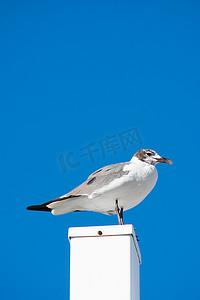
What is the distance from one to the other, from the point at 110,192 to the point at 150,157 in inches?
43.2

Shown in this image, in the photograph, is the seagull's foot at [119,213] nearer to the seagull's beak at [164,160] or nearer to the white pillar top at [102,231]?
the seagull's beak at [164,160]

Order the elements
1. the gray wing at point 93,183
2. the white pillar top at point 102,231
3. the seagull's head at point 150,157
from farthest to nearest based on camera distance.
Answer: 1. the seagull's head at point 150,157
2. the gray wing at point 93,183
3. the white pillar top at point 102,231

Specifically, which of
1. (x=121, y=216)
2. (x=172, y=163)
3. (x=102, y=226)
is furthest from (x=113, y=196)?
(x=102, y=226)

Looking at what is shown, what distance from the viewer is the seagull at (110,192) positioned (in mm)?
8508

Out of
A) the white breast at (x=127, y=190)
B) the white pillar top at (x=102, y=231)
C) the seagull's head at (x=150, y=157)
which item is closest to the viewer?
the white pillar top at (x=102, y=231)

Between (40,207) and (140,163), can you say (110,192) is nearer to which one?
(140,163)

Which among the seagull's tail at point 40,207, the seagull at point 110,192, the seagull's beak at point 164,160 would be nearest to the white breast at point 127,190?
the seagull at point 110,192

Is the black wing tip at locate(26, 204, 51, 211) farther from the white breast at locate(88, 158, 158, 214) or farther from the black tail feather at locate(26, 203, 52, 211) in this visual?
the white breast at locate(88, 158, 158, 214)

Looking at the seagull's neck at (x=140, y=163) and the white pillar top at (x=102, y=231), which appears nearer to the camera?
the white pillar top at (x=102, y=231)

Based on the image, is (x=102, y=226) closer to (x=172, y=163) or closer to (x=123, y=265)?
(x=123, y=265)

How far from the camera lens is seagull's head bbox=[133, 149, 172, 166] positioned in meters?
9.16

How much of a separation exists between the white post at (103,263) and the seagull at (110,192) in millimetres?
1988

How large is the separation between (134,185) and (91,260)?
2415 millimetres

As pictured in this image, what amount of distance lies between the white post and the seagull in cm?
199
